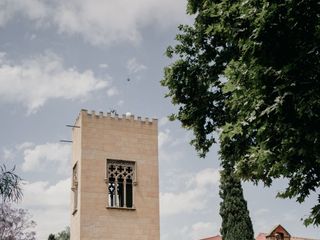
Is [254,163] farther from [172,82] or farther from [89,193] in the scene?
[89,193]

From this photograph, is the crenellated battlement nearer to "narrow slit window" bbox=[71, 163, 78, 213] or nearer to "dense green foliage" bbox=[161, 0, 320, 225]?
"narrow slit window" bbox=[71, 163, 78, 213]

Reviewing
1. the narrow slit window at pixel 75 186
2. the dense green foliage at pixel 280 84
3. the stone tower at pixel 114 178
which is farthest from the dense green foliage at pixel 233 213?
the dense green foliage at pixel 280 84

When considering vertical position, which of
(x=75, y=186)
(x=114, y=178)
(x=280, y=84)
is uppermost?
(x=114, y=178)

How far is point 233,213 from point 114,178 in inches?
269

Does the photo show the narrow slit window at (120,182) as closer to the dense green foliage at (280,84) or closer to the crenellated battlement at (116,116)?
the crenellated battlement at (116,116)

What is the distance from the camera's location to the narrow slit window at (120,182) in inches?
1174

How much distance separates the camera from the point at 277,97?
40.3 feet

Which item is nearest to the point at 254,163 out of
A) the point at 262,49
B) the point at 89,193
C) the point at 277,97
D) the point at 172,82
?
the point at 277,97

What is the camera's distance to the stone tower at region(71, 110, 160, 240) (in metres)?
28.6

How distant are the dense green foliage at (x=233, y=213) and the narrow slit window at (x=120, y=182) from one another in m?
5.11

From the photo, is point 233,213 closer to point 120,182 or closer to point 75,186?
point 120,182

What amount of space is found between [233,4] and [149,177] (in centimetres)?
1814

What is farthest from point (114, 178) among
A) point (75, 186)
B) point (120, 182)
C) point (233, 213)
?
point (233, 213)

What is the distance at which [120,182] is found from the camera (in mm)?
30047
